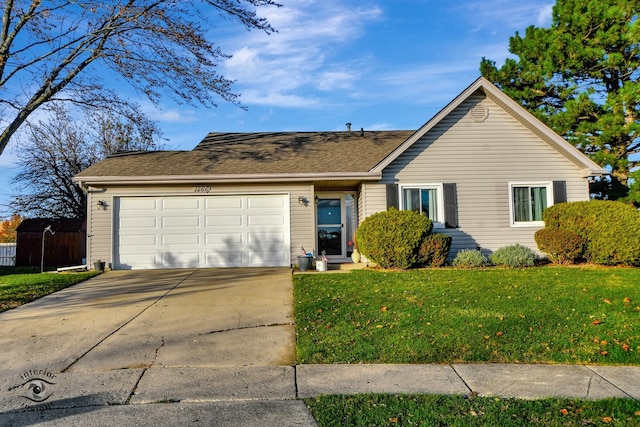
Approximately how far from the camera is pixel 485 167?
12.2 meters

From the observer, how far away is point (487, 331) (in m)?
5.54

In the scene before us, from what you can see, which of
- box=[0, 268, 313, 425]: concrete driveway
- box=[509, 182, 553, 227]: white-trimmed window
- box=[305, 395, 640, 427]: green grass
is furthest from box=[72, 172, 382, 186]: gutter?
box=[305, 395, 640, 427]: green grass

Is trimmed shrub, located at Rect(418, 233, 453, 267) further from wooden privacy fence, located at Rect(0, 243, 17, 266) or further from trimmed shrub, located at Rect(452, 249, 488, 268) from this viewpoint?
wooden privacy fence, located at Rect(0, 243, 17, 266)

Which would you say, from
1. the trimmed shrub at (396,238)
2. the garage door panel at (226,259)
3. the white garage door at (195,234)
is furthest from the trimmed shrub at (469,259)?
the garage door panel at (226,259)

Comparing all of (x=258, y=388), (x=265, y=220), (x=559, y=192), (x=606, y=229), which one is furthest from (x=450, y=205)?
(x=258, y=388)

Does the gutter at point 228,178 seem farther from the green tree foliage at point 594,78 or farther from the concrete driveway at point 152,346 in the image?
the green tree foliage at point 594,78

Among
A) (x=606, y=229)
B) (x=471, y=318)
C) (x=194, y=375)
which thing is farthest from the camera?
(x=606, y=229)

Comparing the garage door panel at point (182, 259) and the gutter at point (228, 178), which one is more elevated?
the gutter at point (228, 178)

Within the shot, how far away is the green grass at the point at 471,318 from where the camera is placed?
4.85 m

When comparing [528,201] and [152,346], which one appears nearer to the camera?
[152,346]

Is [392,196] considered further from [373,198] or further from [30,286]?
[30,286]

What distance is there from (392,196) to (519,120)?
4.39 m

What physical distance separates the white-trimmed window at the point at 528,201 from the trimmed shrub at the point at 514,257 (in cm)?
107

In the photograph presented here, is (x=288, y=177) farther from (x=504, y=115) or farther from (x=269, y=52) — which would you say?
(x=504, y=115)
